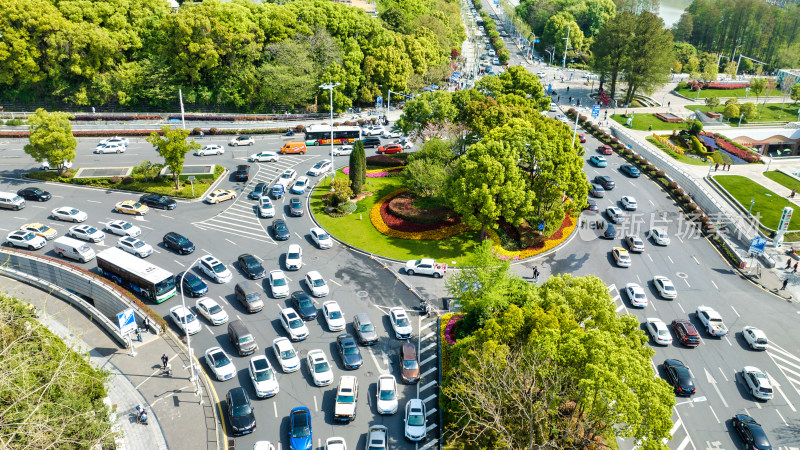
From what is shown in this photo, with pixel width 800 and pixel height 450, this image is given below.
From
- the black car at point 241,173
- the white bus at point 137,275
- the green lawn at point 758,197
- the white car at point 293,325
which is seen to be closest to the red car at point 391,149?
the black car at point 241,173

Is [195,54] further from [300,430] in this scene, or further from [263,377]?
[300,430]

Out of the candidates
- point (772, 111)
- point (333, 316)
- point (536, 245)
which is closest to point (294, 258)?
point (333, 316)

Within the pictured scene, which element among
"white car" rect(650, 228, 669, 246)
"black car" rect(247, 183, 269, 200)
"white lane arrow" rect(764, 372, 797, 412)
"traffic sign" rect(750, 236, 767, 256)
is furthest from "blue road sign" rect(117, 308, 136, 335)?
"traffic sign" rect(750, 236, 767, 256)

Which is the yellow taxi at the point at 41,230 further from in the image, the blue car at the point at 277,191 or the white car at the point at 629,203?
the white car at the point at 629,203

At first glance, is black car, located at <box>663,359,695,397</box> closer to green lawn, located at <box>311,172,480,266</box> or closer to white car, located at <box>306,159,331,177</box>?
green lawn, located at <box>311,172,480,266</box>

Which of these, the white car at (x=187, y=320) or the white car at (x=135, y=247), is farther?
the white car at (x=135, y=247)

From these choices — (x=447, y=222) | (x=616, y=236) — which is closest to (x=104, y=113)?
(x=447, y=222)

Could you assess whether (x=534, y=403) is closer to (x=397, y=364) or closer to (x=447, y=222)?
(x=397, y=364)
